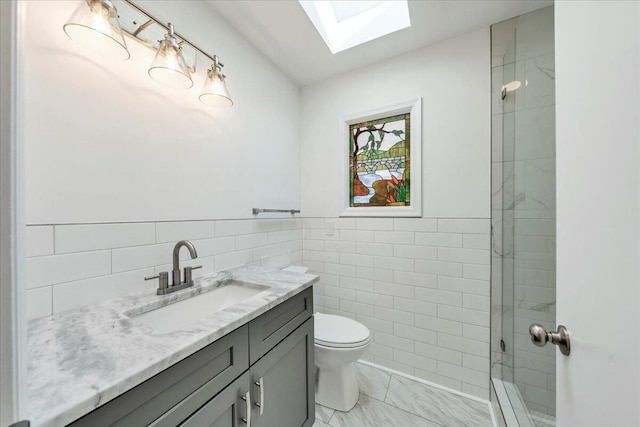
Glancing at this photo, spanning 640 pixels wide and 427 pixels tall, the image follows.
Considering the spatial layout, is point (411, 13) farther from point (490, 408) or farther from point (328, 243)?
point (490, 408)

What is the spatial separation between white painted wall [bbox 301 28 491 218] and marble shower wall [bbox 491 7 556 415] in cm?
8

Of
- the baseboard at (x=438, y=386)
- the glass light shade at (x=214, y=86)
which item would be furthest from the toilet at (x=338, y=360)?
the glass light shade at (x=214, y=86)

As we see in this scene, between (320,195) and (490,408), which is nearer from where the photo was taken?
(490,408)

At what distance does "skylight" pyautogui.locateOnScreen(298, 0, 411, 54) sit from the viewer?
1.55m

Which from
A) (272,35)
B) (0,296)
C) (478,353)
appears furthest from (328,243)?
(0,296)

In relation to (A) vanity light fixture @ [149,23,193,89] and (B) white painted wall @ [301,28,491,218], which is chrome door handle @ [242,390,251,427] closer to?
(A) vanity light fixture @ [149,23,193,89]

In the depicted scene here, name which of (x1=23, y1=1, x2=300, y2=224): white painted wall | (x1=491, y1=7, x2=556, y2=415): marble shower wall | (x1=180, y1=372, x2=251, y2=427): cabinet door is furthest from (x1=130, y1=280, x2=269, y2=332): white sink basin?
(x1=491, y1=7, x2=556, y2=415): marble shower wall

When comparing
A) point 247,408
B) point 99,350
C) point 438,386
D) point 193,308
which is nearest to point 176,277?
point 193,308

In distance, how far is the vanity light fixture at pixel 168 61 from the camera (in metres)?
1.00

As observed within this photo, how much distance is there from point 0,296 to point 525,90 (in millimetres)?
2087

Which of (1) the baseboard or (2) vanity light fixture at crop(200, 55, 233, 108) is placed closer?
(2) vanity light fixture at crop(200, 55, 233, 108)

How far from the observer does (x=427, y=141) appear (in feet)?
5.69

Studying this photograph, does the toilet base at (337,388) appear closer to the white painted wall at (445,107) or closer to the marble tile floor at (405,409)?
the marble tile floor at (405,409)

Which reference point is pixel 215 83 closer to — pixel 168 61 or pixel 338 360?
pixel 168 61
